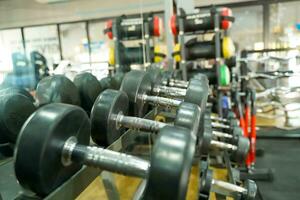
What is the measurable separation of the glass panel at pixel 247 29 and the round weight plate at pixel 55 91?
14.4ft

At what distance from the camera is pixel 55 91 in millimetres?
784

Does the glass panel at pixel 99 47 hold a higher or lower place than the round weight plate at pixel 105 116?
higher

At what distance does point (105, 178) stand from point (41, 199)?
0.72 meters

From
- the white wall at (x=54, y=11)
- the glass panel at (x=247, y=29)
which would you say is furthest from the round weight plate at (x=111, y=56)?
the glass panel at (x=247, y=29)

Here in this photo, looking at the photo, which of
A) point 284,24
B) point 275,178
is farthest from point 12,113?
point 284,24

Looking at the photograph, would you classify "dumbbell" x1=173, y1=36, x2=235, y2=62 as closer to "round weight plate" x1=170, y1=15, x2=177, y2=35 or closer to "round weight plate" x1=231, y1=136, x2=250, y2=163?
"round weight plate" x1=170, y1=15, x2=177, y2=35

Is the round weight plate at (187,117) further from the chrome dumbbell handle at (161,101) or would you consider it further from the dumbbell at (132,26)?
the dumbbell at (132,26)

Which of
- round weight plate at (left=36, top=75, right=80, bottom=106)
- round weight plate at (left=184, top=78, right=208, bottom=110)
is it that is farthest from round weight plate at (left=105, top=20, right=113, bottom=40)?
round weight plate at (left=184, top=78, right=208, bottom=110)

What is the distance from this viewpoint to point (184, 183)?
373mm

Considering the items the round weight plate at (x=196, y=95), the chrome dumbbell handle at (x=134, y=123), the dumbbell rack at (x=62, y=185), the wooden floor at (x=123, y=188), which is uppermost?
the round weight plate at (x=196, y=95)

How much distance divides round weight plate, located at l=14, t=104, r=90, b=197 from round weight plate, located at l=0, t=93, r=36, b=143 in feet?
0.91

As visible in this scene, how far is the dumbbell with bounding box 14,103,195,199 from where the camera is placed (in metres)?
0.37

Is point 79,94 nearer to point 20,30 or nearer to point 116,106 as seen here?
point 116,106

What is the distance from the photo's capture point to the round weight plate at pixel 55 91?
2.56 ft
